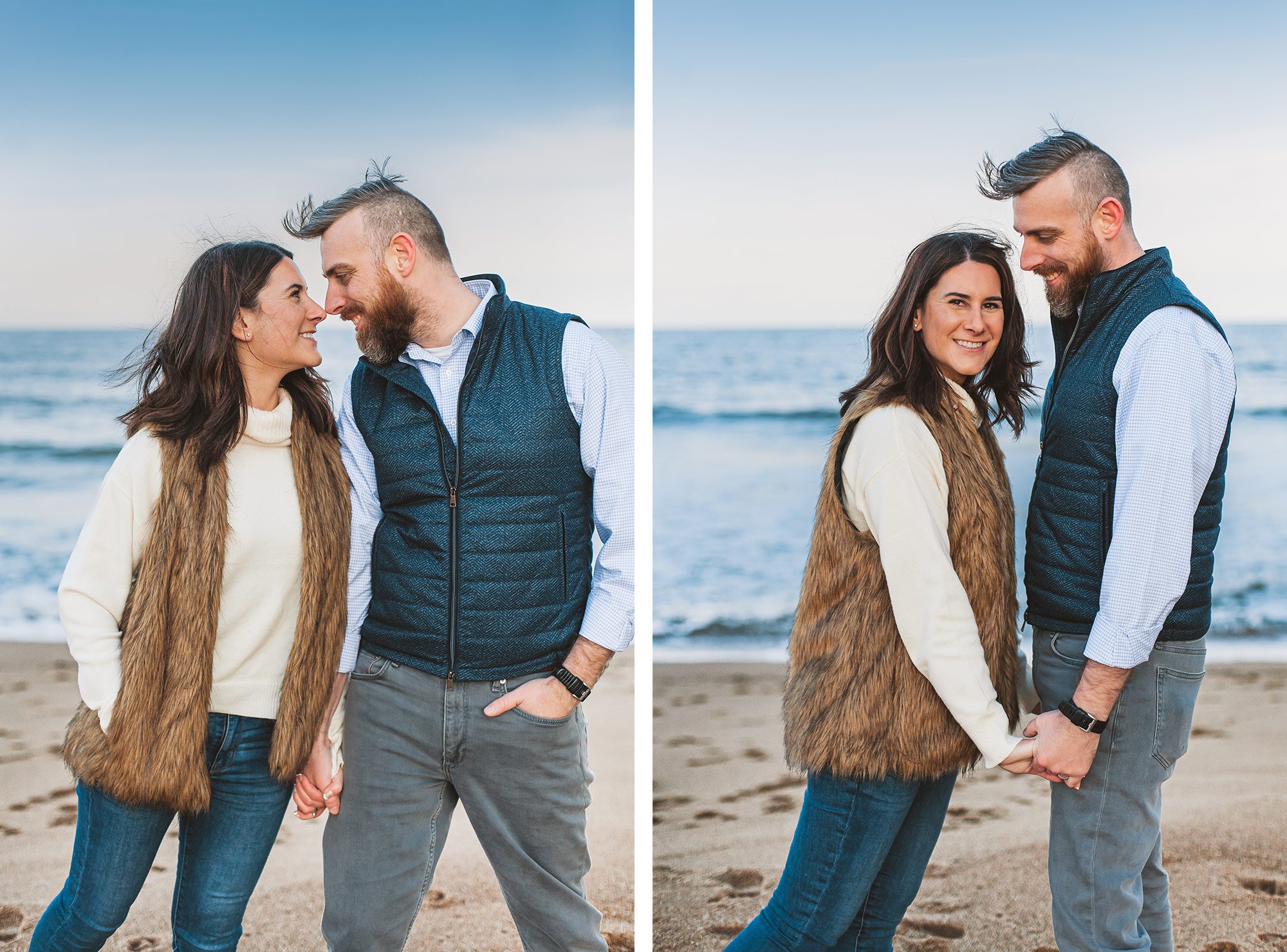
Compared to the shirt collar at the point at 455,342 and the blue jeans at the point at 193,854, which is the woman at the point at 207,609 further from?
the shirt collar at the point at 455,342

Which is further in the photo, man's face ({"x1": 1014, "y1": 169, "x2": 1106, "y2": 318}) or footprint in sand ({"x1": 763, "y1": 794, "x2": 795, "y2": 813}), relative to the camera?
footprint in sand ({"x1": 763, "y1": 794, "x2": 795, "y2": 813})

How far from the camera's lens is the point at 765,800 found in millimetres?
3988

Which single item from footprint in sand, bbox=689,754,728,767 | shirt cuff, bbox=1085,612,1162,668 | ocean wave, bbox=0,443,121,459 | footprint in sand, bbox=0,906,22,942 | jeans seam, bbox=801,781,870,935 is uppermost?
shirt cuff, bbox=1085,612,1162,668

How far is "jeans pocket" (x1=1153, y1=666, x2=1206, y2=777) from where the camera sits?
186 centimetres

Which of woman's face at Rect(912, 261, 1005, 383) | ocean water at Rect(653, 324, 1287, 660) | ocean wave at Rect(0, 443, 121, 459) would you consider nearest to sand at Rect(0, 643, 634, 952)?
woman's face at Rect(912, 261, 1005, 383)

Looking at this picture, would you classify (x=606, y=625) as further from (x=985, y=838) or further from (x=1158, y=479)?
(x=985, y=838)

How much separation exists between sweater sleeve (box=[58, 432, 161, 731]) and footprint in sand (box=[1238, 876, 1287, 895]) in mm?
2926

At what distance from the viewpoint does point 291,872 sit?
134 inches

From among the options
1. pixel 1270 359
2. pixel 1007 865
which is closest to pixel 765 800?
pixel 1007 865

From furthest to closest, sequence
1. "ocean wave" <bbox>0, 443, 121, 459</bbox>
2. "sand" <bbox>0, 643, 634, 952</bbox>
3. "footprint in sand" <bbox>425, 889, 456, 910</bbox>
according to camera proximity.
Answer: "ocean wave" <bbox>0, 443, 121, 459</bbox> < "footprint in sand" <bbox>425, 889, 456, 910</bbox> < "sand" <bbox>0, 643, 634, 952</bbox>

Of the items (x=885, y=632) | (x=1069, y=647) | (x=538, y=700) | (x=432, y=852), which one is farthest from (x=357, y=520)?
(x=1069, y=647)

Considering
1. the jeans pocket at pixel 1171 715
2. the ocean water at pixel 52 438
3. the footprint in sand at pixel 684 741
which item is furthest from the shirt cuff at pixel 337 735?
the ocean water at pixel 52 438

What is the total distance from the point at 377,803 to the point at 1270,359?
385 inches

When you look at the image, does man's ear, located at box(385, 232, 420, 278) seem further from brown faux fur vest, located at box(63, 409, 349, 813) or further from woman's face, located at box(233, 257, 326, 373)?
brown faux fur vest, located at box(63, 409, 349, 813)
